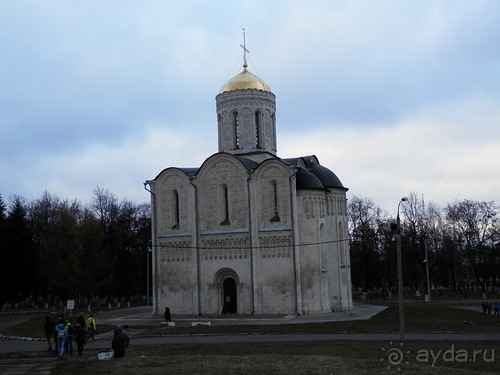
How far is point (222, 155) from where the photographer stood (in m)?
38.2

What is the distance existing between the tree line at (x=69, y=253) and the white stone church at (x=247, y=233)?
1465 cm

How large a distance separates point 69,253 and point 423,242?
34.7m

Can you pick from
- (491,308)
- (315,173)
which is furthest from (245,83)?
(491,308)

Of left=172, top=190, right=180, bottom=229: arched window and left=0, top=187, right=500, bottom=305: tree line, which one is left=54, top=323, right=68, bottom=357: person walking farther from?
left=0, top=187, right=500, bottom=305: tree line

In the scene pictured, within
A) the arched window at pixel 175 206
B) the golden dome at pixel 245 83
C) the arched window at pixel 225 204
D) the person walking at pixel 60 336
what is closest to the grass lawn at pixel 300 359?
the person walking at pixel 60 336

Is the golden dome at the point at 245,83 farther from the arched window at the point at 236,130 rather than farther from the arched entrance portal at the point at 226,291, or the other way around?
the arched entrance portal at the point at 226,291

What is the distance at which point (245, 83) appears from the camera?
41562mm

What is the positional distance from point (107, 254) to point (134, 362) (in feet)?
127

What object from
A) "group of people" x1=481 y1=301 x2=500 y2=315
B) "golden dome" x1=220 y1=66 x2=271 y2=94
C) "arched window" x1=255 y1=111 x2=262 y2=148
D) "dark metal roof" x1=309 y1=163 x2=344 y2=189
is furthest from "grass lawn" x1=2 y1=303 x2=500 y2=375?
"golden dome" x1=220 y1=66 x2=271 y2=94

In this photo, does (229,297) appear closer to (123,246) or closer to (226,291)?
(226,291)

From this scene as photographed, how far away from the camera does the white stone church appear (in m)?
36.1

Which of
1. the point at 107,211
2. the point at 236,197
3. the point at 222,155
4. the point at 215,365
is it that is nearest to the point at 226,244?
the point at 236,197

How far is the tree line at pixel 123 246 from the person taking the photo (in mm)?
50906

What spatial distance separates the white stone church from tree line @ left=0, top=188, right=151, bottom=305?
1465 centimetres
